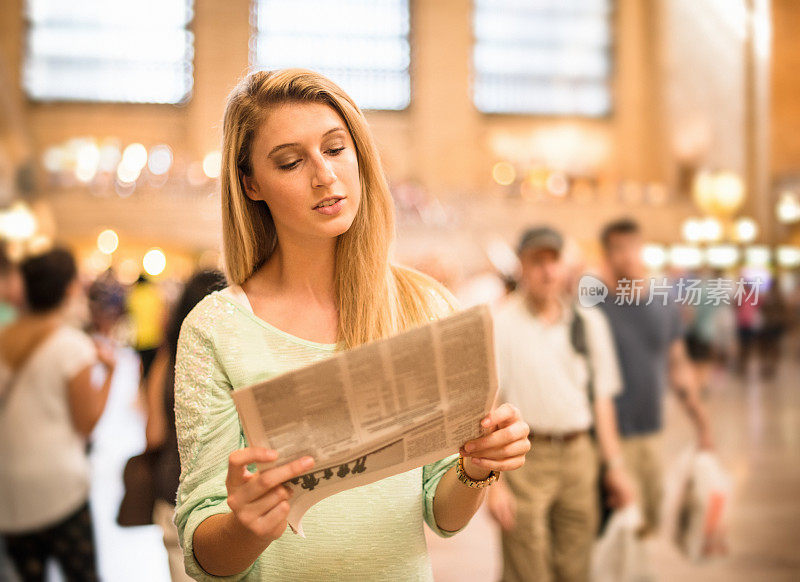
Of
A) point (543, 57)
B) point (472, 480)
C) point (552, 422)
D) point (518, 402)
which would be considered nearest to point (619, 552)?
point (552, 422)

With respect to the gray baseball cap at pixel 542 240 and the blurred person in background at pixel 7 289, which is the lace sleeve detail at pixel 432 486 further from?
the blurred person in background at pixel 7 289

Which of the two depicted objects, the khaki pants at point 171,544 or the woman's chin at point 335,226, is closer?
the woman's chin at point 335,226

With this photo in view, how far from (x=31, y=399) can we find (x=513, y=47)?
3123 cm

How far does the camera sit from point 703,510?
3.13m

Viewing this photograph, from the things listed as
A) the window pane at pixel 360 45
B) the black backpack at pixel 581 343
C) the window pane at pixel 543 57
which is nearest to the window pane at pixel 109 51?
the window pane at pixel 360 45

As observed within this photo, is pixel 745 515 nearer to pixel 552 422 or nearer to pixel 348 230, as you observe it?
pixel 552 422

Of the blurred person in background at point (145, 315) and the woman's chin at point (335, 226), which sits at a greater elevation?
the woman's chin at point (335, 226)

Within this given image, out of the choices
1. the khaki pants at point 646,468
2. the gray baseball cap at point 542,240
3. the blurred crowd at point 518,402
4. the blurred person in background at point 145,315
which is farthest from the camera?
the blurred person in background at point 145,315

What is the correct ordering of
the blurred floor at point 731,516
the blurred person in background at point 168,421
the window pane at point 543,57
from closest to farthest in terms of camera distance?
the blurred person in background at point 168,421, the blurred floor at point 731,516, the window pane at point 543,57

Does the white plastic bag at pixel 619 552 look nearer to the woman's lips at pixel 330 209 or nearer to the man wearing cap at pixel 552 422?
the man wearing cap at pixel 552 422

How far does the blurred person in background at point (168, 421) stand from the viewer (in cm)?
215

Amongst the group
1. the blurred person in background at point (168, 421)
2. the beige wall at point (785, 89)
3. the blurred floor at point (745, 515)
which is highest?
→ the beige wall at point (785, 89)

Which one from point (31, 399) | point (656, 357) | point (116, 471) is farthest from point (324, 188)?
point (116, 471)

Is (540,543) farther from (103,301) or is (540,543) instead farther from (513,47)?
(513,47)
